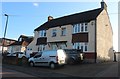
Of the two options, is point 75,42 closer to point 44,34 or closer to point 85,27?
point 85,27

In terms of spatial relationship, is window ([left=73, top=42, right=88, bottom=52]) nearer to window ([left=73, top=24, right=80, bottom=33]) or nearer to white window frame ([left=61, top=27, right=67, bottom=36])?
window ([left=73, top=24, right=80, bottom=33])

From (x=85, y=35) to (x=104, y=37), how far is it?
486cm

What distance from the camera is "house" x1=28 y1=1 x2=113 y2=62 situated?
2845 centimetres

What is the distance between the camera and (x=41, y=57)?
74.0ft

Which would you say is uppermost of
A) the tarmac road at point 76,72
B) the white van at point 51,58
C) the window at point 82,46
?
the window at point 82,46

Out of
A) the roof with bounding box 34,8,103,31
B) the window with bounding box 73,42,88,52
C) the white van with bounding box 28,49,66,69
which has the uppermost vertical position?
the roof with bounding box 34,8,103,31

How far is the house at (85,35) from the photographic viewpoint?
1120 inches

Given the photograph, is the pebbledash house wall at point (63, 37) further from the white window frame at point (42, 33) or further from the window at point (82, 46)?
the white window frame at point (42, 33)

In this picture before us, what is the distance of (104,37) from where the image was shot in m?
32.3

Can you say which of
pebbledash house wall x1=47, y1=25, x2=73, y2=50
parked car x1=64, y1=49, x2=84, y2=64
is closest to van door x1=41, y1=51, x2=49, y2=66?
parked car x1=64, y1=49, x2=84, y2=64

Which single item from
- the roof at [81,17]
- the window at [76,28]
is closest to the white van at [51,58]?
the window at [76,28]

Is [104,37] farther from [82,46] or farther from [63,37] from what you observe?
[63,37]

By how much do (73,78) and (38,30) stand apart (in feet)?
82.3

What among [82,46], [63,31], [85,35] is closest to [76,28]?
[85,35]
